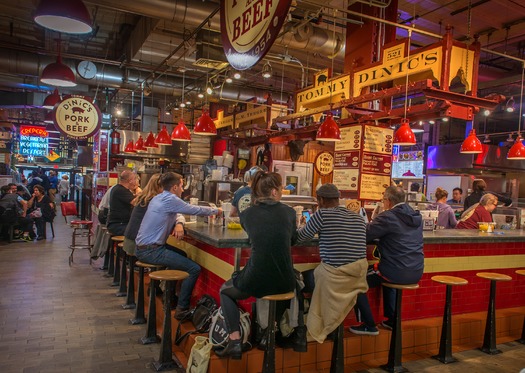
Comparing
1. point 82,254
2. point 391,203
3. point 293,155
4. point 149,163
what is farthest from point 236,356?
point 149,163

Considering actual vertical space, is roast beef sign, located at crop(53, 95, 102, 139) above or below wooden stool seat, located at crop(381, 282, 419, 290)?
above

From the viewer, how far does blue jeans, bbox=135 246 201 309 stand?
14.9 ft

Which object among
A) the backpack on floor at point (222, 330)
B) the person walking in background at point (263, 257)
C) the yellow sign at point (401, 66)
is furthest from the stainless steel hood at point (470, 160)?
the backpack on floor at point (222, 330)

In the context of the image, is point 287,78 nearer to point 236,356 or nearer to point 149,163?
point 149,163

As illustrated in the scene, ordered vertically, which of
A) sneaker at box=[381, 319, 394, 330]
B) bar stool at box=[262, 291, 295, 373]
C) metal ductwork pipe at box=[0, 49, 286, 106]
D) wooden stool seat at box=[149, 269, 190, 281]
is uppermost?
metal ductwork pipe at box=[0, 49, 286, 106]

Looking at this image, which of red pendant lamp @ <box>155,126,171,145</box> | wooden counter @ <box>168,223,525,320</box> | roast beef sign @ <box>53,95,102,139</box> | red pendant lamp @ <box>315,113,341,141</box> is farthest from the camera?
roast beef sign @ <box>53,95,102,139</box>

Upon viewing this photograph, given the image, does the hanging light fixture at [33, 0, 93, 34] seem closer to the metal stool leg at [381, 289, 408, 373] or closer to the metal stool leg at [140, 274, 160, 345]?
the metal stool leg at [140, 274, 160, 345]

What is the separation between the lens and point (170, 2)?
6.98m

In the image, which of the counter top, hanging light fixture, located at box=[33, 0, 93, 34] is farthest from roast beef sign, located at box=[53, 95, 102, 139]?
the counter top

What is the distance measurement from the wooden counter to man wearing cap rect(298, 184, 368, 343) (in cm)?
41

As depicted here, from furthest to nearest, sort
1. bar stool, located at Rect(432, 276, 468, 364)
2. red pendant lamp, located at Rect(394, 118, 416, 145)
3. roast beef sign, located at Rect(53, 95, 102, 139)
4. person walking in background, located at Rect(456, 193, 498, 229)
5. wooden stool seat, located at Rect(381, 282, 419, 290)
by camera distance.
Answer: roast beef sign, located at Rect(53, 95, 102, 139) < person walking in background, located at Rect(456, 193, 498, 229) < red pendant lamp, located at Rect(394, 118, 416, 145) < bar stool, located at Rect(432, 276, 468, 364) < wooden stool seat, located at Rect(381, 282, 419, 290)

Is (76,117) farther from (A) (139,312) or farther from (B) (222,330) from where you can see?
(B) (222,330)

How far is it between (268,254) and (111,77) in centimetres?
1022

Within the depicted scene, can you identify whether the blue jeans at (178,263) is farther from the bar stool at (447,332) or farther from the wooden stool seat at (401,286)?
the bar stool at (447,332)
